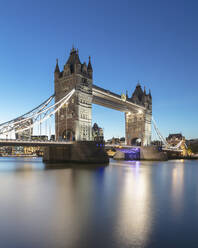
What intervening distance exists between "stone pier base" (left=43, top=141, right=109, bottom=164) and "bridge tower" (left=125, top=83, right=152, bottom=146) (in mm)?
24235

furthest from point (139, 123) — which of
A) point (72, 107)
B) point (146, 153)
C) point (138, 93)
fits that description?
point (72, 107)

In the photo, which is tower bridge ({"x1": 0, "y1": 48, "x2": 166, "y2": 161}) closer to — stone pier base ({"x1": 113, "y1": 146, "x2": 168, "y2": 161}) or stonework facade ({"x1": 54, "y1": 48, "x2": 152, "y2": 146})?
stonework facade ({"x1": 54, "y1": 48, "x2": 152, "y2": 146})

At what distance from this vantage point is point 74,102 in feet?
109

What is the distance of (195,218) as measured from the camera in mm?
7535

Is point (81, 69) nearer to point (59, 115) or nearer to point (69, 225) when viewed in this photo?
point (59, 115)

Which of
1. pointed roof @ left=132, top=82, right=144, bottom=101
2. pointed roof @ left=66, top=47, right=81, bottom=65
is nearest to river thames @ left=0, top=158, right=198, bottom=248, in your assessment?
pointed roof @ left=66, top=47, right=81, bottom=65

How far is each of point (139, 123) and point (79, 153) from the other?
28503mm

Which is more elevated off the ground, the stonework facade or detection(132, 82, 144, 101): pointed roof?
detection(132, 82, 144, 101): pointed roof

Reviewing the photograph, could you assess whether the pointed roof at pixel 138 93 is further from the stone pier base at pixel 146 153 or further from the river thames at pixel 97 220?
the river thames at pixel 97 220

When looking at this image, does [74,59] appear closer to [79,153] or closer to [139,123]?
[79,153]

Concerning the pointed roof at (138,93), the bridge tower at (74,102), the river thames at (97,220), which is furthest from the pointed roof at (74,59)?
the river thames at (97,220)

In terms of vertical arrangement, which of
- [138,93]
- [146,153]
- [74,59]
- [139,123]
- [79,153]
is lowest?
[146,153]

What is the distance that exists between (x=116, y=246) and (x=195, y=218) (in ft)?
12.1

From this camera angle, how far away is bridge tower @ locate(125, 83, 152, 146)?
54344 millimetres
